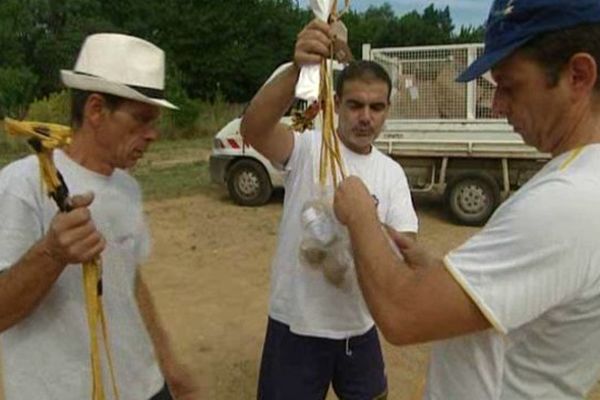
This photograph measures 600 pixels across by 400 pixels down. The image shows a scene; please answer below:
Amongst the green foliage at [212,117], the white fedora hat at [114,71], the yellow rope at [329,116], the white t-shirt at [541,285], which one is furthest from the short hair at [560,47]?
the green foliage at [212,117]

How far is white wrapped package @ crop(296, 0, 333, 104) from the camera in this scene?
7.16 ft

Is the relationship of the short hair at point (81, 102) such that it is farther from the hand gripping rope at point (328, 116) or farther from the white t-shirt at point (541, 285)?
the white t-shirt at point (541, 285)

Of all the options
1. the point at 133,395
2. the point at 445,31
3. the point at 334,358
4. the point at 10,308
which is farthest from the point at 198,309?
the point at 445,31

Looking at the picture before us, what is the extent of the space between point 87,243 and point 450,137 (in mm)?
8842

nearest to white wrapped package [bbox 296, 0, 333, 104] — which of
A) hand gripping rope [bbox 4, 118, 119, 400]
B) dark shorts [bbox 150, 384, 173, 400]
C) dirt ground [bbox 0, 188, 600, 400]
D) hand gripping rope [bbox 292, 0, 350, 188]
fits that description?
hand gripping rope [bbox 292, 0, 350, 188]

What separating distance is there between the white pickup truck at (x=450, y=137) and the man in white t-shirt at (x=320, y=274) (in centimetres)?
675

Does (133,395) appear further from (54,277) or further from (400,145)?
(400,145)

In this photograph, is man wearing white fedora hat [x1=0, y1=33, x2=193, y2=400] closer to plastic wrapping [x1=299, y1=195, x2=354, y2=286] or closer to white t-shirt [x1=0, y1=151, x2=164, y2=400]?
white t-shirt [x1=0, y1=151, x2=164, y2=400]

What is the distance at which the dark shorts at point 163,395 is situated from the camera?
2.44 m

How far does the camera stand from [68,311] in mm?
2123

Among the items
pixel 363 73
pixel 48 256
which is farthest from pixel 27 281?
pixel 363 73

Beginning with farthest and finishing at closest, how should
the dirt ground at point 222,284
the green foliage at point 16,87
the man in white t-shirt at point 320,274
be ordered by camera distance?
the green foliage at point 16,87 → the dirt ground at point 222,284 → the man in white t-shirt at point 320,274

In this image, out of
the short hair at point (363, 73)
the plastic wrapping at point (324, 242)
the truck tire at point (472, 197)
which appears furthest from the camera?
the truck tire at point (472, 197)

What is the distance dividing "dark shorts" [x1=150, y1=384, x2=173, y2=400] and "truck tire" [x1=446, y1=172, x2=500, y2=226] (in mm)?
8114
